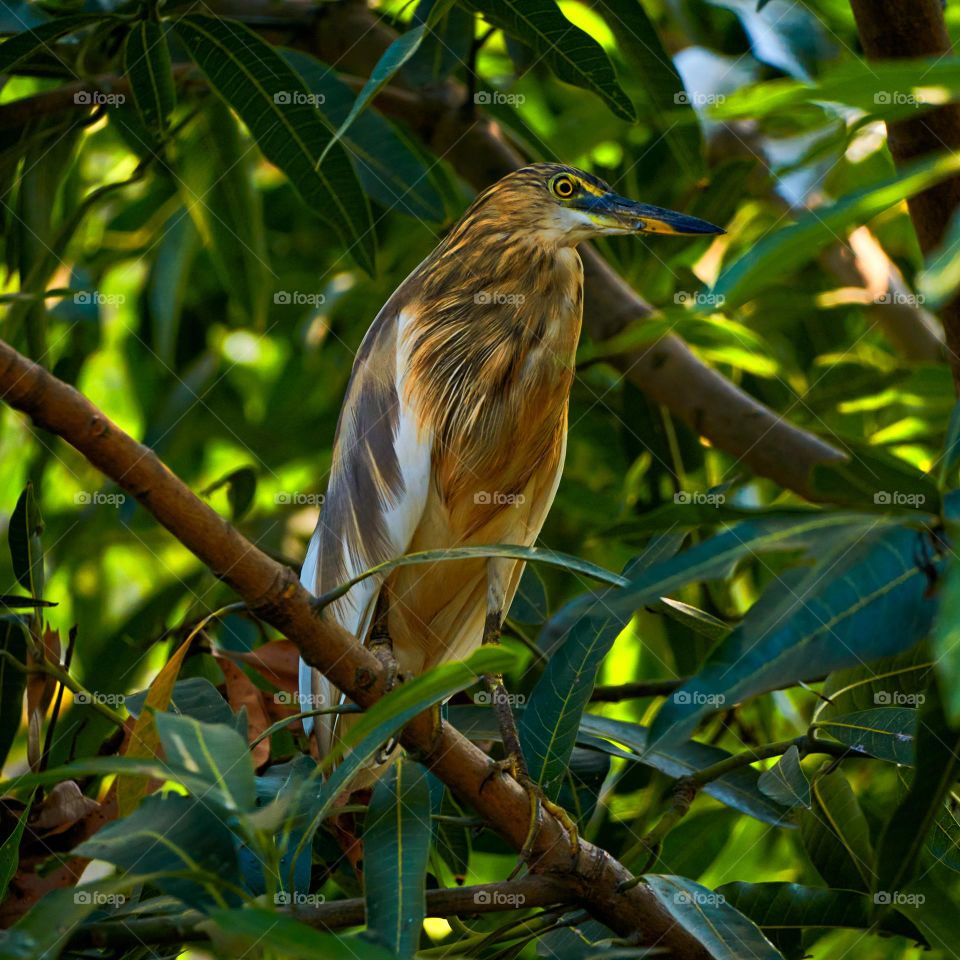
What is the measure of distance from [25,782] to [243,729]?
0.94 ft

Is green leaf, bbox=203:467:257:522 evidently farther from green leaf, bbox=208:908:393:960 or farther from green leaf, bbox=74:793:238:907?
green leaf, bbox=208:908:393:960

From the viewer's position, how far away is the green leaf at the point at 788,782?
134cm

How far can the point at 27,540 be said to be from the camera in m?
1.62

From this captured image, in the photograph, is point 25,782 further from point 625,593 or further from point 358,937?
point 625,593

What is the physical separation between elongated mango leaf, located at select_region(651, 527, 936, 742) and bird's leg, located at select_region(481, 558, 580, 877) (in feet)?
0.89

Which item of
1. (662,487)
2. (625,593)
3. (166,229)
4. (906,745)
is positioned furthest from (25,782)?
(166,229)

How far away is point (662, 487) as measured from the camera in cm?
237

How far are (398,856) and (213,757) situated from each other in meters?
0.28

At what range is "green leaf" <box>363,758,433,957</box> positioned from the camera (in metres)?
1.04
